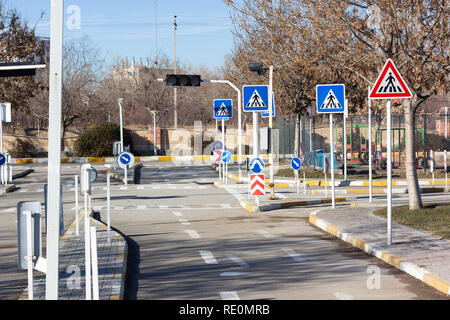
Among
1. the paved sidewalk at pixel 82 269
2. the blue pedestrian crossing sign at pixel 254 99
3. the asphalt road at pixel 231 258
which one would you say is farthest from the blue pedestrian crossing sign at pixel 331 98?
the paved sidewalk at pixel 82 269

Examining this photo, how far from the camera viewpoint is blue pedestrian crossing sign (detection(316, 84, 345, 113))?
18.3 m

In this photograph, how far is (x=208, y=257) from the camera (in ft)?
39.4

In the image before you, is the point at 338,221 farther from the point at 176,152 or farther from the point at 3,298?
the point at 176,152

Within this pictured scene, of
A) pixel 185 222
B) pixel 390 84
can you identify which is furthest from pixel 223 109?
pixel 390 84

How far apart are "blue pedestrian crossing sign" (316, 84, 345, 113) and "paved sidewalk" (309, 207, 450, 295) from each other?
9.08ft

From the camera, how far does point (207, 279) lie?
9914 millimetres

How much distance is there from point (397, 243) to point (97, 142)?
44075 mm

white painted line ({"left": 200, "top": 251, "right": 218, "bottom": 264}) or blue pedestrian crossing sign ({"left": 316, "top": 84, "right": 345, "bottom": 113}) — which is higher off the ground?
blue pedestrian crossing sign ({"left": 316, "top": 84, "right": 345, "bottom": 113})

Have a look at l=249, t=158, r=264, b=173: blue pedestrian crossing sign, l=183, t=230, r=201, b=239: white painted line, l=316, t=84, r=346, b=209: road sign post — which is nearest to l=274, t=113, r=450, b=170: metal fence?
l=249, t=158, r=264, b=173: blue pedestrian crossing sign

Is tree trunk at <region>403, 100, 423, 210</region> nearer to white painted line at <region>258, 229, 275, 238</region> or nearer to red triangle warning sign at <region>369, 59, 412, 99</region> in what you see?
white painted line at <region>258, 229, 275, 238</region>

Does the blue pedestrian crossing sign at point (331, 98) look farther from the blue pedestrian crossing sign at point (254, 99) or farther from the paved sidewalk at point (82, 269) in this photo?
the paved sidewalk at point (82, 269)

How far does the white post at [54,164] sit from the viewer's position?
592 centimetres
